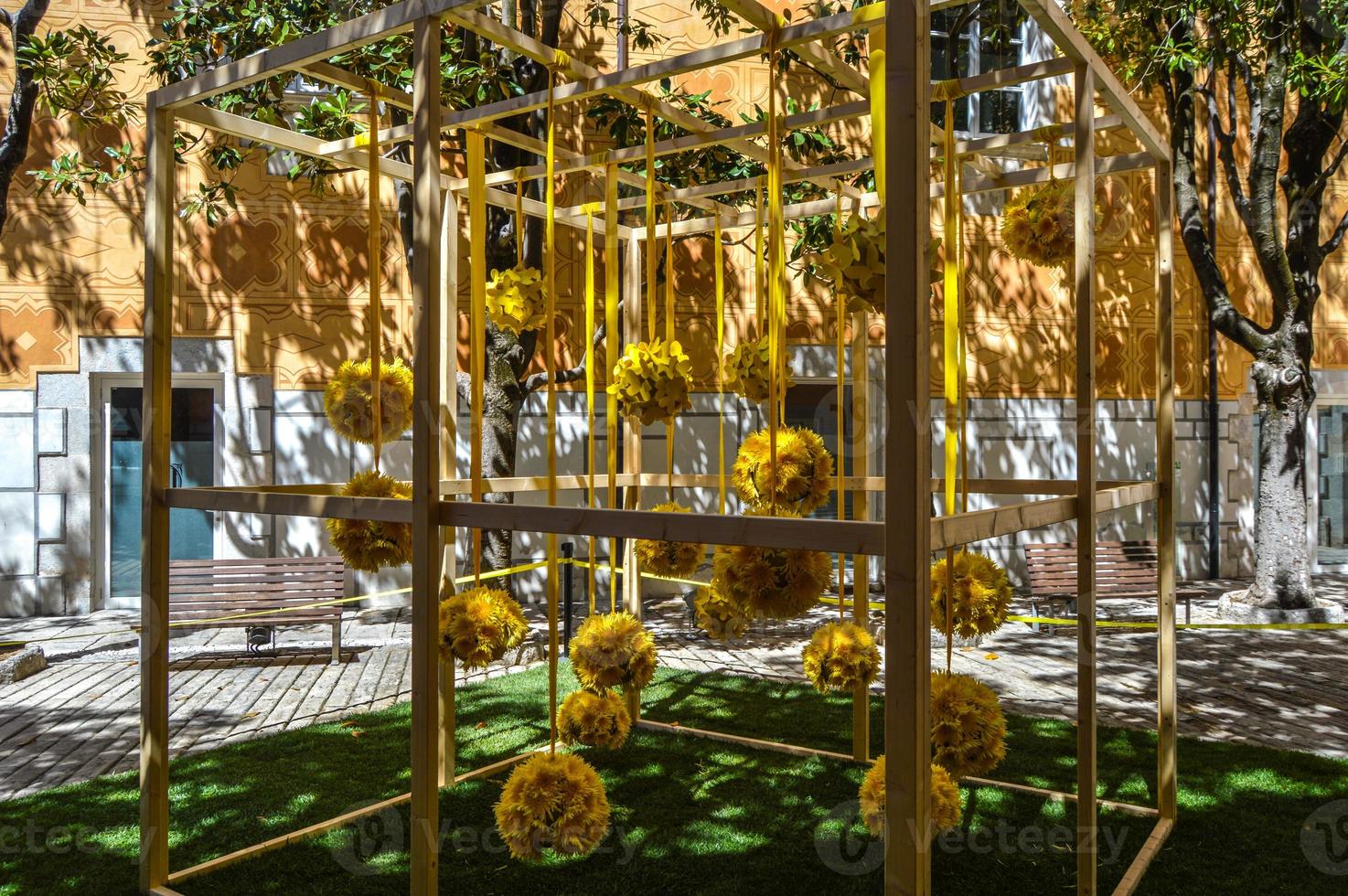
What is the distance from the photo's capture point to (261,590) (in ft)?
25.1

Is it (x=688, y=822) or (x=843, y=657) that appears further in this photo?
(x=688, y=822)

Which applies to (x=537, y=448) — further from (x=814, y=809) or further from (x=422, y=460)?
(x=422, y=460)

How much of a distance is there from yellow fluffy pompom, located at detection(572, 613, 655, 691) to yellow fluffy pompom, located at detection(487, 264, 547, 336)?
45.7 inches

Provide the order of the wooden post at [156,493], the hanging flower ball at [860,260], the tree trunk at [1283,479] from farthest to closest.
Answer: the tree trunk at [1283,479] < the wooden post at [156,493] < the hanging flower ball at [860,260]

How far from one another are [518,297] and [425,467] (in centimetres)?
113

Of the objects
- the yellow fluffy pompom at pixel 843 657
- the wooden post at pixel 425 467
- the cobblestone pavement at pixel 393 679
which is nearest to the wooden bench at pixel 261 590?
the cobblestone pavement at pixel 393 679

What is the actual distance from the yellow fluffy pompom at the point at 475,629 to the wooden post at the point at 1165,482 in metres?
2.41

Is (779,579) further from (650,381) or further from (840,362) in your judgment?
(840,362)

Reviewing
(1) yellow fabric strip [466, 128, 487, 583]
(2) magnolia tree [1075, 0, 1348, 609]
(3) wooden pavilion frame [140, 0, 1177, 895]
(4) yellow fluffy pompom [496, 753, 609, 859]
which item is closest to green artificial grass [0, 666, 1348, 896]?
(3) wooden pavilion frame [140, 0, 1177, 895]

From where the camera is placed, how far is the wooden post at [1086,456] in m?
2.92

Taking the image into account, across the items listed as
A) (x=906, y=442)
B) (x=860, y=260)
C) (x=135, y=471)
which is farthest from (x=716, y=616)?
(x=135, y=471)

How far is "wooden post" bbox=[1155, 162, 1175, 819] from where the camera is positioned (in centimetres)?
390

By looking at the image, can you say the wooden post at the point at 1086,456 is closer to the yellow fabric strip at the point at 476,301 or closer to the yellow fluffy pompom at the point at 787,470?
the yellow fluffy pompom at the point at 787,470

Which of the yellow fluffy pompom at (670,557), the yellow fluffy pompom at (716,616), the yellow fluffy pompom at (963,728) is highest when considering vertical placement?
the yellow fluffy pompom at (670,557)
